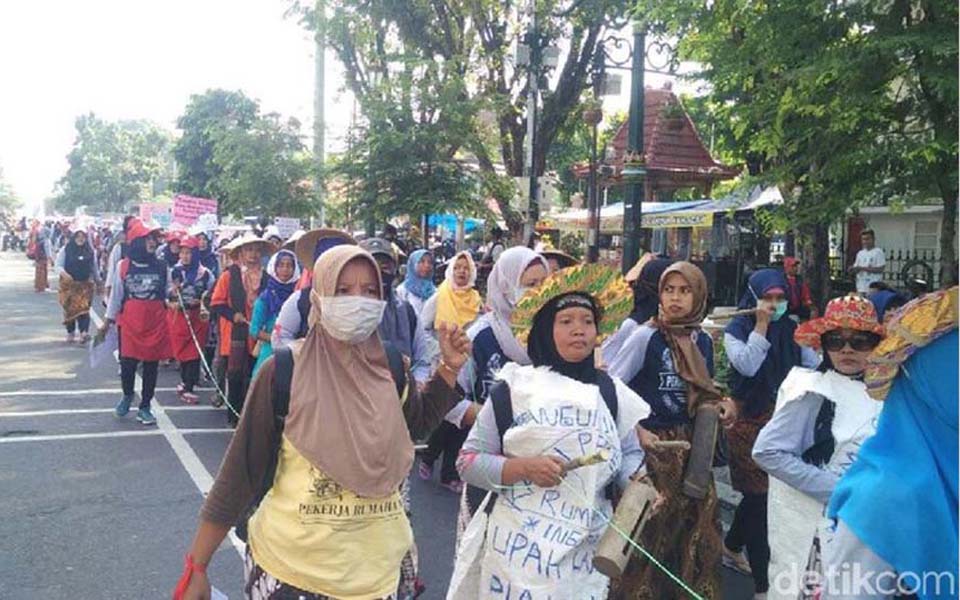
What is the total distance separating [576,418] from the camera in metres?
3.06

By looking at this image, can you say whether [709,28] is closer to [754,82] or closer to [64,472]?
[754,82]

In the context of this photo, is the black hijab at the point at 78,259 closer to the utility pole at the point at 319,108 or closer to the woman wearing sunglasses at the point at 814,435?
the utility pole at the point at 319,108

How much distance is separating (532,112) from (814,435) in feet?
49.0

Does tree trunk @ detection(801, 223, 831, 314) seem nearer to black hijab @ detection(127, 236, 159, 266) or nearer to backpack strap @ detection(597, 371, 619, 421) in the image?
black hijab @ detection(127, 236, 159, 266)

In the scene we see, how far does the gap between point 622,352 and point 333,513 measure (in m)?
2.10

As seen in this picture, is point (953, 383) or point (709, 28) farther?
point (709, 28)

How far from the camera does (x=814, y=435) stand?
3.63 m

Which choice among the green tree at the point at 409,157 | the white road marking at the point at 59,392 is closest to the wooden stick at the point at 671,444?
the white road marking at the point at 59,392

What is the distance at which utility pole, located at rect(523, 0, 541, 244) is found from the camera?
16766mm

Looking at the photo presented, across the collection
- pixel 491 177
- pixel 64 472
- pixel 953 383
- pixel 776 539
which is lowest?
pixel 64 472

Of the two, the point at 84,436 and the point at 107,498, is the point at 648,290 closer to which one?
the point at 107,498

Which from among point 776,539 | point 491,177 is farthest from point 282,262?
point 491,177

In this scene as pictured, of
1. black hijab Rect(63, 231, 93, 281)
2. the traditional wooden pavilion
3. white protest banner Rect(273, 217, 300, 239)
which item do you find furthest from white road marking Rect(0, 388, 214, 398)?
the traditional wooden pavilion

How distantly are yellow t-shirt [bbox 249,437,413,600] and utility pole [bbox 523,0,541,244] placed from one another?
541 inches
